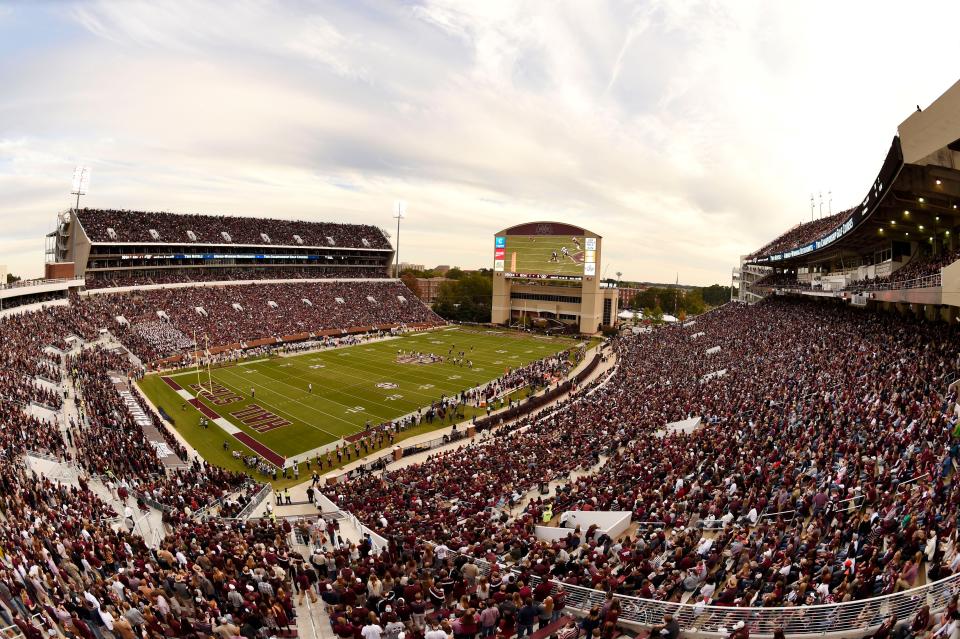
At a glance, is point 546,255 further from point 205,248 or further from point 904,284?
point 904,284

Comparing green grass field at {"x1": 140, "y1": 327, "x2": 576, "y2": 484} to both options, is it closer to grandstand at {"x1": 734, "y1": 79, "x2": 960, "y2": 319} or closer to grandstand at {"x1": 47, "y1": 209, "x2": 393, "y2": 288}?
grandstand at {"x1": 734, "y1": 79, "x2": 960, "y2": 319}

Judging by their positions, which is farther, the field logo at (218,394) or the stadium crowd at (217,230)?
the stadium crowd at (217,230)

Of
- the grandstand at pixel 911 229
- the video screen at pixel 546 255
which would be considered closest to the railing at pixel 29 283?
the video screen at pixel 546 255

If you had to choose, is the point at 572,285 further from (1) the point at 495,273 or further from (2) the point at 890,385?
(2) the point at 890,385

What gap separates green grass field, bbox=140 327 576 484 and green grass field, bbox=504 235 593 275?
54.8 feet

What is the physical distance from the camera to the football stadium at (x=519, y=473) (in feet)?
29.0

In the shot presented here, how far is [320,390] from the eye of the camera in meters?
38.5

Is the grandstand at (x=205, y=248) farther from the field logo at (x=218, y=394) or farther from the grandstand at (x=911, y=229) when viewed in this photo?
the grandstand at (x=911, y=229)

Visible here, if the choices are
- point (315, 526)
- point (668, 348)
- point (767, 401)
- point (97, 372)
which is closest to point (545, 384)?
point (668, 348)

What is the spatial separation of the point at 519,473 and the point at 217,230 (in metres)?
64.3

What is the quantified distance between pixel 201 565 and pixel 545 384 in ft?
102

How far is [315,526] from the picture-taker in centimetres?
1490

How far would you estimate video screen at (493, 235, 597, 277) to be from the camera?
69625mm

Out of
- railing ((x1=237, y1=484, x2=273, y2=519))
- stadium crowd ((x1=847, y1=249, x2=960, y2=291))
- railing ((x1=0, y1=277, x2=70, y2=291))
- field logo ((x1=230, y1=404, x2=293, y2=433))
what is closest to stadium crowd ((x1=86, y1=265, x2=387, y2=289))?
railing ((x1=0, y1=277, x2=70, y2=291))
